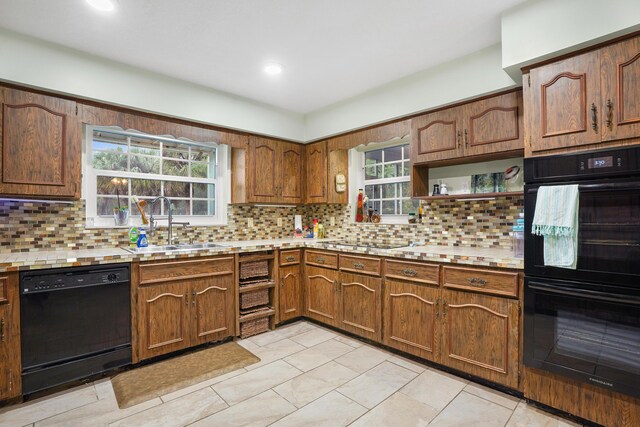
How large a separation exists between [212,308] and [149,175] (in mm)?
1449

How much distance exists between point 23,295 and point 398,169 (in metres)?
3.29

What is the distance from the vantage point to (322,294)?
10.9ft

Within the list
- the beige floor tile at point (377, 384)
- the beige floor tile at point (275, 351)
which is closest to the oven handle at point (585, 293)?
the beige floor tile at point (377, 384)

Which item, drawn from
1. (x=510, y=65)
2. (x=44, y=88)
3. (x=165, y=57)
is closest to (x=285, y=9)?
(x=165, y=57)

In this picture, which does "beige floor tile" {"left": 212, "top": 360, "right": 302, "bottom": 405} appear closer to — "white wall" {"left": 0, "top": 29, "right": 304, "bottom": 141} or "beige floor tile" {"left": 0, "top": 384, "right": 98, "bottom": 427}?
"beige floor tile" {"left": 0, "top": 384, "right": 98, "bottom": 427}

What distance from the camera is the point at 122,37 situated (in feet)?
7.59

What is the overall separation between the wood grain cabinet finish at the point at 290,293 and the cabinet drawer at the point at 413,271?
3.66 feet

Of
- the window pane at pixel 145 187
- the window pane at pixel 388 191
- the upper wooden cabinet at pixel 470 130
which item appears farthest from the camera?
the window pane at pixel 388 191

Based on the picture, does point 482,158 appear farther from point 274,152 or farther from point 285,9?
point 274,152

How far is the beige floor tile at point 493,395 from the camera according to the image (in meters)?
2.02

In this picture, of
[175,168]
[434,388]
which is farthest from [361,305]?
[175,168]

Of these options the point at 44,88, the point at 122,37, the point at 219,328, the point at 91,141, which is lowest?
the point at 219,328

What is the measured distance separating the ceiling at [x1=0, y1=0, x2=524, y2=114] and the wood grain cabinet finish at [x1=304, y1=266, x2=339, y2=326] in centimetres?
191

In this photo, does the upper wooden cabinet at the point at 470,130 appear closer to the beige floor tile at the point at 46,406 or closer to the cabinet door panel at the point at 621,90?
the cabinet door panel at the point at 621,90
